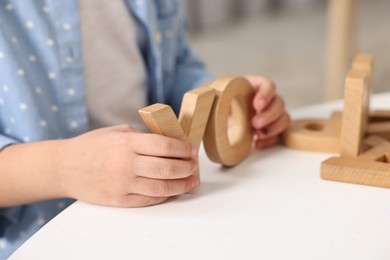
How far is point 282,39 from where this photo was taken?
244 cm

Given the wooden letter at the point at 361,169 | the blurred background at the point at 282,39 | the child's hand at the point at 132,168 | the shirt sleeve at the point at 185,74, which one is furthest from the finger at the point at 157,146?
the blurred background at the point at 282,39

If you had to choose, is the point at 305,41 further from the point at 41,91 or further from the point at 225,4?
the point at 41,91

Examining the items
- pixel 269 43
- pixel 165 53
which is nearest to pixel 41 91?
pixel 165 53

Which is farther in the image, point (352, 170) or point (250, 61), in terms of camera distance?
point (250, 61)

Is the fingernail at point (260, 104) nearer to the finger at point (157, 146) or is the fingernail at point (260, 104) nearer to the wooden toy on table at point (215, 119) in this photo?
the wooden toy on table at point (215, 119)

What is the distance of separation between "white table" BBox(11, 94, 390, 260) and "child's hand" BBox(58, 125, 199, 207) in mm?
11

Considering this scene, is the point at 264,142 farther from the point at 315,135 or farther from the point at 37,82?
the point at 37,82

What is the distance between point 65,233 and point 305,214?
0.19 meters

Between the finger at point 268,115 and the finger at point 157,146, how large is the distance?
0.14 m

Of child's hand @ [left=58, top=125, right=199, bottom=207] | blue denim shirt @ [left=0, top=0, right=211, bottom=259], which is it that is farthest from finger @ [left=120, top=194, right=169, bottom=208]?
blue denim shirt @ [left=0, top=0, right=211, bottom=259]

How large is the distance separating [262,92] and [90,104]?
0.73 ft

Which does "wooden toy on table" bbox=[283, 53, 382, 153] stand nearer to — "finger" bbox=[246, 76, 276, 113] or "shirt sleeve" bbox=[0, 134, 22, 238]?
"finger" bbox=[246, 76, 276, 113]

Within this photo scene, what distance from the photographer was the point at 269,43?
241 centimetres

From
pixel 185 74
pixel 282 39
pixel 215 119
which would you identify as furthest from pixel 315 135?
pixel 282 39
